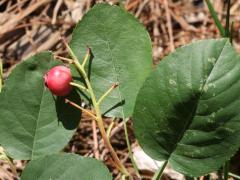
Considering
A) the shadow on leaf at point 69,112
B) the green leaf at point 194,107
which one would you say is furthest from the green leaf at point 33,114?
the green leaf at point 194,107

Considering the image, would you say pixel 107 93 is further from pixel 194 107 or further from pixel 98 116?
pixel 194 107

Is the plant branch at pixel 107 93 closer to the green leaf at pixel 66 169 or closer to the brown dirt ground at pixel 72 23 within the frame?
the green leaf at pixel 66 169

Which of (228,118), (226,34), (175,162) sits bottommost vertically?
(175,162)

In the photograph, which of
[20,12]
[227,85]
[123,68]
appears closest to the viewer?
[227,85]

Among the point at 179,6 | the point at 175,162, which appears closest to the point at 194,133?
the point at 175,162

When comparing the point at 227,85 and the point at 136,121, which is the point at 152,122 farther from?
the point at 227,85
